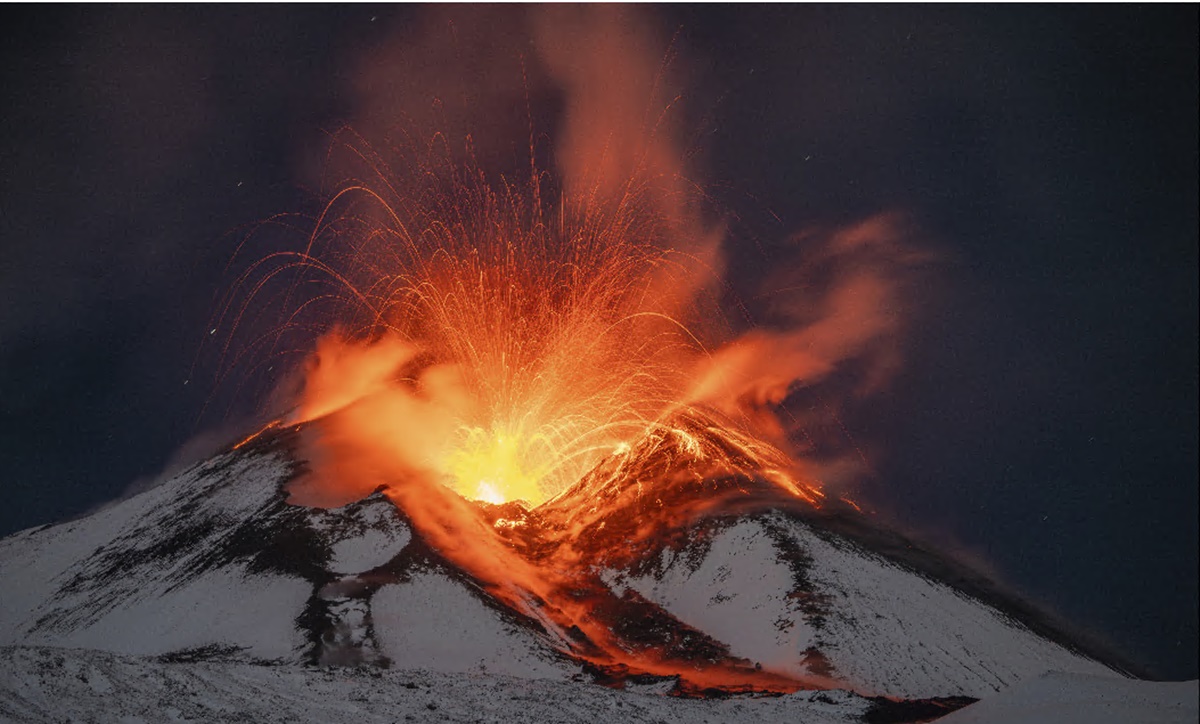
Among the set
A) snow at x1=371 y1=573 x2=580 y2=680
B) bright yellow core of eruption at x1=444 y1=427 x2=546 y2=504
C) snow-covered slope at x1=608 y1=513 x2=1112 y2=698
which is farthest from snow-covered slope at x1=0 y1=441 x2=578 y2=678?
bright yellow core of eruption at x1=444 y1=427 x2=546 y2=504

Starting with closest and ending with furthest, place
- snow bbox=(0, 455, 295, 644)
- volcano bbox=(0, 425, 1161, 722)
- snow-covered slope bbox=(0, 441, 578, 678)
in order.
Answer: volcano bbox=(0, 425, 1161, 722) → snow-covered slope bbox=(0, 441, 578, 678) → snow bbox=(0, 455, 295, 644)

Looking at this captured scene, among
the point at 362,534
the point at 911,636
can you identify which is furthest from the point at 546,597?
the point at 911,636

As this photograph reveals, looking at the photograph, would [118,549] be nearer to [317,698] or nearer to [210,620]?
[210,620]

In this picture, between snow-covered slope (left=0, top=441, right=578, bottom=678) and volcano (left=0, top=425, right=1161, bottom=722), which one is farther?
snow-covered slope (left=0, top=441, right=578, bottom=678)

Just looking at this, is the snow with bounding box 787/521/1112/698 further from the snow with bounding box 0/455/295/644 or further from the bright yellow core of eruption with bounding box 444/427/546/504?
the snow with bounding box 0/455/295/644

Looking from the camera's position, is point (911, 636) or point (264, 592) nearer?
point (264, 592)

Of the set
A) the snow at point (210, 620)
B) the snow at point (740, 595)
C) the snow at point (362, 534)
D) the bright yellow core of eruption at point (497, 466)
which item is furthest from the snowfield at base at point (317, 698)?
the bright yellow core of eruption at point (497, 466)

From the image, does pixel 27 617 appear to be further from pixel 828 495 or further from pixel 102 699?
pixel 828 495
